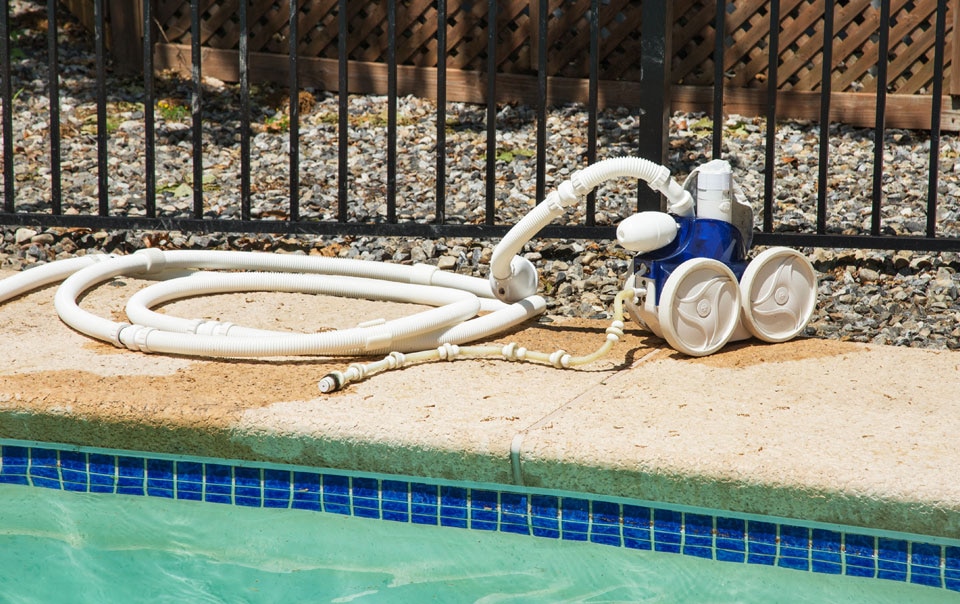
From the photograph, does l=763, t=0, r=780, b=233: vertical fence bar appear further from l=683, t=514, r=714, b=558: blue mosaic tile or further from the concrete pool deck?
l=683, t=514, r=714, b=558: blue mosaic tile

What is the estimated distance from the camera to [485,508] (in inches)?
84.0

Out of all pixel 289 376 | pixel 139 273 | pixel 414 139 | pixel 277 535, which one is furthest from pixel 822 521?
pixel 414 139

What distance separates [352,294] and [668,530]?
1.53m

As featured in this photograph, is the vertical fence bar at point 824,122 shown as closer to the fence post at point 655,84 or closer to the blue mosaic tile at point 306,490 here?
the fence post at point 655,84

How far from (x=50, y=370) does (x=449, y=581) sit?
109 centimetres

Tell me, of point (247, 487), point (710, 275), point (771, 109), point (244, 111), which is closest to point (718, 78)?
point (771, 109)

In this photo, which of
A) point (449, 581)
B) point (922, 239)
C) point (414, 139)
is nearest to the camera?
point (449, 581)

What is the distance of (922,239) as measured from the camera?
119 inches

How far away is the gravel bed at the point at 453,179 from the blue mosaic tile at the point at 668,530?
167cm

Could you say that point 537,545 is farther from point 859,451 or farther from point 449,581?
point 859,451

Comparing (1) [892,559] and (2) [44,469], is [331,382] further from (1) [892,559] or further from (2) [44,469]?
(1) [892,559]

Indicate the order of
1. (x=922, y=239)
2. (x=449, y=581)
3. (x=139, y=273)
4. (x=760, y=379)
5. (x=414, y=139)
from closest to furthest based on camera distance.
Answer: (x=449, y=581)
(x=760, y=379)
(x=922, y=239)
(x=139, y=273)
(x=414, y=139)

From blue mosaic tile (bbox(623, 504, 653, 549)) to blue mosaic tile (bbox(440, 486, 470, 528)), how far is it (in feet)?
1.05

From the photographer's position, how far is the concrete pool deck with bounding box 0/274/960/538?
1.88 metres
